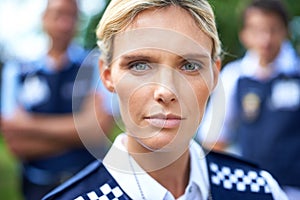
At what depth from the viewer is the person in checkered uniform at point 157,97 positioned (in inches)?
87.4

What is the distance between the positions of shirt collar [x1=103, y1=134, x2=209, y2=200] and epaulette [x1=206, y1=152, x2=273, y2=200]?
0.06 meters

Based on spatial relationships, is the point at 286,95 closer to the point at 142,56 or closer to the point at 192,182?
the point at 192,182

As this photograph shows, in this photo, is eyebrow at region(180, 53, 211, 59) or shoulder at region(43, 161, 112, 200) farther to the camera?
shoulder at region(43, 161, 112, 200)

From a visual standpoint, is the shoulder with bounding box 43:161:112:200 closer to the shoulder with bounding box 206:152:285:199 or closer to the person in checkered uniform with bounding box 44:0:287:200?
the person in checkered uniform with bounding box 44:0:287:200

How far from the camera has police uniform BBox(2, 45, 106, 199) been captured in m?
4.66

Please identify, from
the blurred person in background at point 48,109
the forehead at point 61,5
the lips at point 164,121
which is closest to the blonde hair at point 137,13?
the lips at point 164,121

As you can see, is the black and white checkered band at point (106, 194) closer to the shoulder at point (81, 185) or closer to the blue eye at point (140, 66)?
the shoulder at point (81, 185)

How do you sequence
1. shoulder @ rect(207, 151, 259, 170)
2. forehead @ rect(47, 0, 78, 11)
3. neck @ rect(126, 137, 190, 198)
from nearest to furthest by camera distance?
neck @ rect(126, 137, 190, 198), shoulder @ rect(207, 151, 259, 170), forehead @ rect(47, 0, 78, 11)

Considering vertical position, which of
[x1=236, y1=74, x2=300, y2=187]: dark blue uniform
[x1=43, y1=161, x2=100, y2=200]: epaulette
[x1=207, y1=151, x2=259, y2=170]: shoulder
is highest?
[x1=43, y1=161, x2=100, y2=200]: epaulette

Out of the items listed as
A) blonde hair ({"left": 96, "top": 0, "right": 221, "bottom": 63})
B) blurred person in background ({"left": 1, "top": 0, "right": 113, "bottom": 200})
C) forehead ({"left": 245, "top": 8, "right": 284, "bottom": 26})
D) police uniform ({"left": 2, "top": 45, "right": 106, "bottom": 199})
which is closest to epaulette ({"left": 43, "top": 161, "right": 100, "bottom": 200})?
blonde hair ({"left": 96, "top": 0, "right": 221, "bottom": 63})

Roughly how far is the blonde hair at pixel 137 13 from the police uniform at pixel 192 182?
348mm

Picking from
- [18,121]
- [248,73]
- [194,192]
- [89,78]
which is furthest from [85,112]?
[194,192]

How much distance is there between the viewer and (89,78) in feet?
13.7

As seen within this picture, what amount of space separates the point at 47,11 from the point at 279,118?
1.63m
